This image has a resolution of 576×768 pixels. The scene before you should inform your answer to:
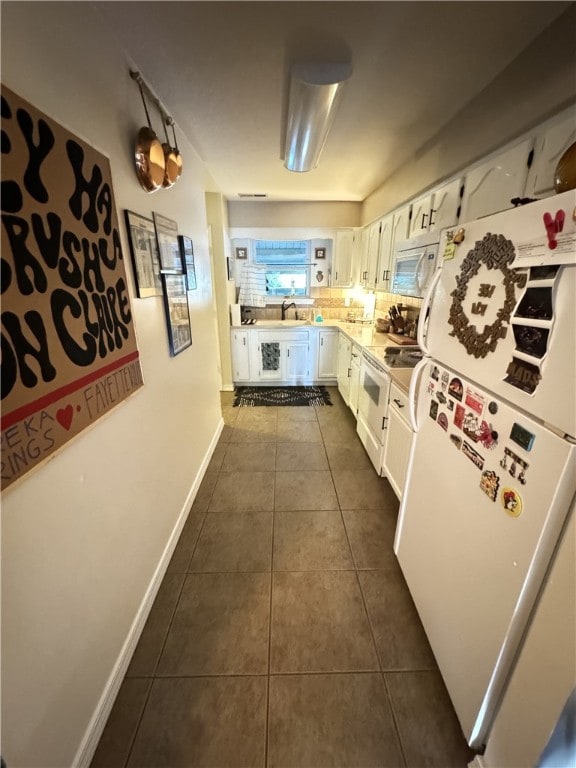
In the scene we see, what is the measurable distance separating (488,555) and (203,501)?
Result: 5.90 ft

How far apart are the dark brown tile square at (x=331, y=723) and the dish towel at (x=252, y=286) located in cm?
395

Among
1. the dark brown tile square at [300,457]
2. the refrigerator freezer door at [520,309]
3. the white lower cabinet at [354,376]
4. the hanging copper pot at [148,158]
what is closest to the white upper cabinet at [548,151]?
the refrigerator freezer door at [520,309]

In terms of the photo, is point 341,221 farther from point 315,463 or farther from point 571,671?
point 571,671

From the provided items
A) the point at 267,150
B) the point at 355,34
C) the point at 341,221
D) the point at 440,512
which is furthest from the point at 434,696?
the point at 341,221

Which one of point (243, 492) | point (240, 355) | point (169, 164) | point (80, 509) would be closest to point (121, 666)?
point (80, 509)

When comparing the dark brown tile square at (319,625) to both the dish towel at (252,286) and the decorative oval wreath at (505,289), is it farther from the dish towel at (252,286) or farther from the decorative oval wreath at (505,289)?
the dish towel at (252,286)

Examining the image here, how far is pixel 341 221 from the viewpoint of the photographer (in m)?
4.01

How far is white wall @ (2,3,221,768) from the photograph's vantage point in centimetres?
74

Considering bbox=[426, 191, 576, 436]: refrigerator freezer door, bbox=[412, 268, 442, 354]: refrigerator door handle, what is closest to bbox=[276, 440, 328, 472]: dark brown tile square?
bbox=[412, 268, 442, 354]: refrigerator door handle

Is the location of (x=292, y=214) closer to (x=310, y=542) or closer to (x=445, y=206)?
(x=445, y=206)

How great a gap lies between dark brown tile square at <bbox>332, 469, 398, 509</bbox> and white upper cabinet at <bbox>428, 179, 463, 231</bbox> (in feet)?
6.11

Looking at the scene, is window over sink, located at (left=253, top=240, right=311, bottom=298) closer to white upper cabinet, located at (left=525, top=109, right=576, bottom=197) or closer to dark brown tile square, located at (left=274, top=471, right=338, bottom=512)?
dark brown tile square, located at (left=274, top=471, right=338, bottom=512)

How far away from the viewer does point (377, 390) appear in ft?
7.81

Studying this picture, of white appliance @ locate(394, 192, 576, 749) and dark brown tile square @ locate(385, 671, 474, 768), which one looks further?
dark brown tile square @ locate(385, 671, 474, 768)
